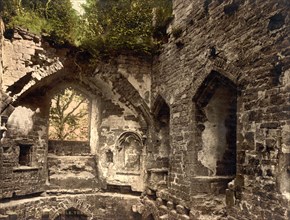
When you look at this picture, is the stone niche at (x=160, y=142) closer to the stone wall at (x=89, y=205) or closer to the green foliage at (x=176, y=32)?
the stone wall at (x=89, y=205)

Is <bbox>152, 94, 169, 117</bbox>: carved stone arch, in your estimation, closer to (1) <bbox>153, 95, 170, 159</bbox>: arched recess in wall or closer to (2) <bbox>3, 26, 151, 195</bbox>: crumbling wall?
(1) <bbox>153, 95, 170, 159</bbox>: arched recess in wall

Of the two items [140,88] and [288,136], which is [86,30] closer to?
[140,88]

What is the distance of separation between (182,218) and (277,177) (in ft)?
8.78

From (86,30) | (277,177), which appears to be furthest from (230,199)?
(86,30)

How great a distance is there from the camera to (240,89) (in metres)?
4.66

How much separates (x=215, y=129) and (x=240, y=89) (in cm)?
161

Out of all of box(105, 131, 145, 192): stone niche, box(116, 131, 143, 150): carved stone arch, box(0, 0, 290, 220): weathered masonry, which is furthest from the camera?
box(116, 131, 143, 150): carved stone arch

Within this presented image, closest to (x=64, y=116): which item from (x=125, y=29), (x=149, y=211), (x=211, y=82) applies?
(x=125, y=29)

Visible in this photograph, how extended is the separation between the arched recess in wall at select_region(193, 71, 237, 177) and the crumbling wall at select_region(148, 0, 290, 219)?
11cm

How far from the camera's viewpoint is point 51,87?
27.3ft

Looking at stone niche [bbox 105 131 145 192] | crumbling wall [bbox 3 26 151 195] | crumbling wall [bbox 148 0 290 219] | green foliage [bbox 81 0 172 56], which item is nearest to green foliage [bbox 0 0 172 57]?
green foliage [bbox 81 0 172 56]

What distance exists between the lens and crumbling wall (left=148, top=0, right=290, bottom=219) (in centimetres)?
391

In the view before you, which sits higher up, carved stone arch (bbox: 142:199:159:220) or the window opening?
the window opening

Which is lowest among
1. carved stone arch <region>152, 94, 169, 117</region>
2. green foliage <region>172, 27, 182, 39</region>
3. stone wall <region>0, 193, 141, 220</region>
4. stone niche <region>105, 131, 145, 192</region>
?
stone wall <region>0, 193, 141, 220</region>
